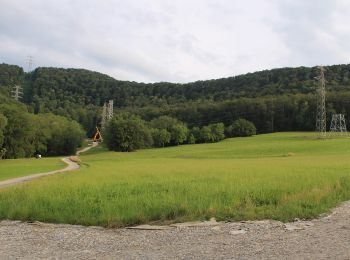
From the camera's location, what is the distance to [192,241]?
12.5 metres

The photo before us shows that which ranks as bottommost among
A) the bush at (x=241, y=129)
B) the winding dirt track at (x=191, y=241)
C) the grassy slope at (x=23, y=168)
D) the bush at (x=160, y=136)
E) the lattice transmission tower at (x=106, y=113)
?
the grassy slope at (x=23, y=168)

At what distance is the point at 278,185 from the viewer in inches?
896

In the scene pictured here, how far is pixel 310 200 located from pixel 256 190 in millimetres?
3282

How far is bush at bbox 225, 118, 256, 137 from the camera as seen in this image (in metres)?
144

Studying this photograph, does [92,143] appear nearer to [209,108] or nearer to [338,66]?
[209,108]

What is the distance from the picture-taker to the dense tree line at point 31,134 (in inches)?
3944

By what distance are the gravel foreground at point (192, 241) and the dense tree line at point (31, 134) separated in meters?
80.3

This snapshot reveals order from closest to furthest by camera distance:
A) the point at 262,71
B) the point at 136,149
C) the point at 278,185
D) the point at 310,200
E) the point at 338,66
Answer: the point at 310,200 → the point at 278,185 → the point at 136,149 → the point at 338,66 → the point at 262,71

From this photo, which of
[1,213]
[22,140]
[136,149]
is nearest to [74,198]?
[1,213]

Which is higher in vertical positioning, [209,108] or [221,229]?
[209,108]

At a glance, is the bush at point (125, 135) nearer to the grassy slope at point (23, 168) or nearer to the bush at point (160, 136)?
the bush at point (160, 136)

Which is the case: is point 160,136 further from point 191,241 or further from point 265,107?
point 191,241

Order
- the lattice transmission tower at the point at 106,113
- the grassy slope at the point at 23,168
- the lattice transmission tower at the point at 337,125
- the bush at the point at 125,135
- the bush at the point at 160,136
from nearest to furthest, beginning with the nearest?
the grassy slope at the point at 23,168, the lattice transmission tower at the point at 337,125, the bush at the point at 125,135, the bush at the point at 160,136, the lattice transmission tower at the point at 106,113

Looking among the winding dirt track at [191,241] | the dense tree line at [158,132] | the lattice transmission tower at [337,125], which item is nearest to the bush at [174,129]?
the dense tree line at [158,132]
